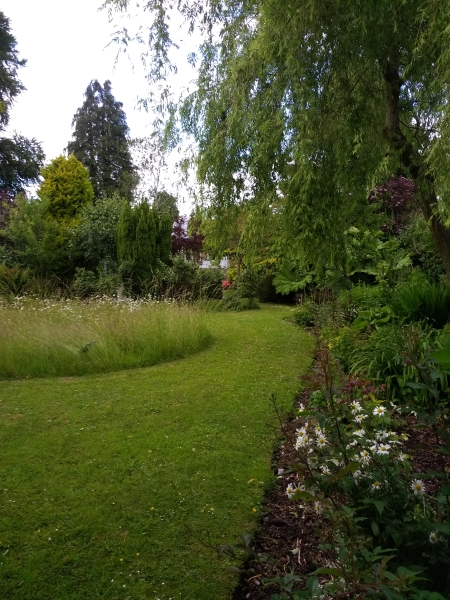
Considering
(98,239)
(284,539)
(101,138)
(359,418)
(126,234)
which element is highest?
(101,138)

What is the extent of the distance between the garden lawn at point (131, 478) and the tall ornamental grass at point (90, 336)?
38 centimetres

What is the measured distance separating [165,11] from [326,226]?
2616 millimetres

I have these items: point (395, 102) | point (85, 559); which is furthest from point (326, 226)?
point (85, 559)

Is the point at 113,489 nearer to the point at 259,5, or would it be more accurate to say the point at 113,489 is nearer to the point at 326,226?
the point at 326,226

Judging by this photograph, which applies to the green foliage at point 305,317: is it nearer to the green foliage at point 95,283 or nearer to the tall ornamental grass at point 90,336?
the tall ornamental grass at point 90,336

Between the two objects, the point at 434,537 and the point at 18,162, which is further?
the point at 18,162

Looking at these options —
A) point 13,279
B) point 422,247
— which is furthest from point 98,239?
point 422,247

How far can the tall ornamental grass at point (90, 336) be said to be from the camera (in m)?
5.73

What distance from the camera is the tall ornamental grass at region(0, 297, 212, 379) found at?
573 centimetres

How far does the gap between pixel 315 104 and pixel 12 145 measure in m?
21.9

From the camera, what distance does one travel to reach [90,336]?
6086 mm

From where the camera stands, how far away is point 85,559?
2156 millimetres

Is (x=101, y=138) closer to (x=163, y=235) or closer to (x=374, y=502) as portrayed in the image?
(x=163, y=235)

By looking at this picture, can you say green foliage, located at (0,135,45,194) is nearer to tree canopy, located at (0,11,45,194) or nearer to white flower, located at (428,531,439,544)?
tree canopy, located at (0,11,45,194)
